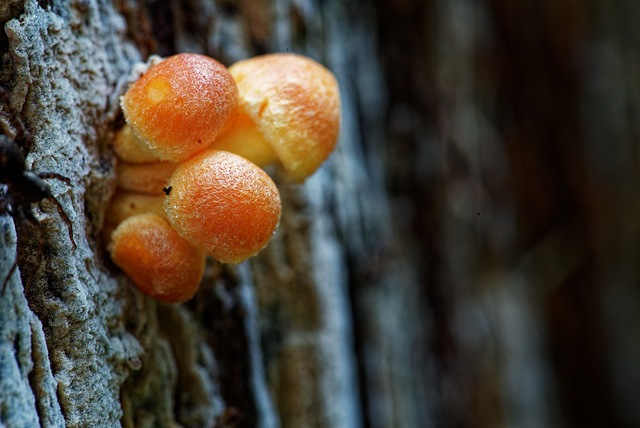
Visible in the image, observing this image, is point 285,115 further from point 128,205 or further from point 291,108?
point 128,205

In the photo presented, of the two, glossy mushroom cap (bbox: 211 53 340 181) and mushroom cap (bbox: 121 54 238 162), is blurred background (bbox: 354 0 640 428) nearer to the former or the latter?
glossy mushroom cap (bbox: 211 53 340 181)

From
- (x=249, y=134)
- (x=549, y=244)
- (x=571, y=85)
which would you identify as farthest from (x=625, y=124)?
(x=249, y=134)

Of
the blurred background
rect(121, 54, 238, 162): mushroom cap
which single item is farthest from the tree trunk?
rect(121, 54, 238, 162): mushroom cap

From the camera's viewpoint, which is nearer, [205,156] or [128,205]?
[205,156]

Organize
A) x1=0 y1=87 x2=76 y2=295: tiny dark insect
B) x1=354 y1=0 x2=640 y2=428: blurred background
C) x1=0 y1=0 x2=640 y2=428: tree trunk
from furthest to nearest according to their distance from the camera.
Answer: x1=354 y1=0 x2=640 y2=428: blurred background < x1=0 y1=0 x2=640 y2=428: tree trunk < x1=0 y1=87 x2=76 y2=295: tiny dark insect

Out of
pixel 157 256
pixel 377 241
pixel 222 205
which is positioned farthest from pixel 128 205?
pixel 377 241

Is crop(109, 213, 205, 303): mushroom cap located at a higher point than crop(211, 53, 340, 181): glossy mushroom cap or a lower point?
lower

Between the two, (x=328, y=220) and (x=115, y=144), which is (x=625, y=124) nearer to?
(x=328, y=220)
